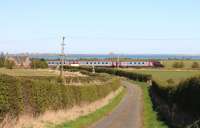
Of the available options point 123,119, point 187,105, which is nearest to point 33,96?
point 187,105

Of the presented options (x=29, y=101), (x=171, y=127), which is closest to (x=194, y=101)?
(x=171, y=127)

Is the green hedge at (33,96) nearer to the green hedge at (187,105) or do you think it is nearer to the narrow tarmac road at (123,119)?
the narrow tarmac road at (123,119)

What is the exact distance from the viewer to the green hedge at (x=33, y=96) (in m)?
20.5

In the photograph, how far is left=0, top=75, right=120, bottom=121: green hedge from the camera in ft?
67.1

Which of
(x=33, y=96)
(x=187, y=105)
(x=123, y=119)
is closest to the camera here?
(x=33, y=96)

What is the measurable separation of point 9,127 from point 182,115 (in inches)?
374

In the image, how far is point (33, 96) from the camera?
24.2 metres

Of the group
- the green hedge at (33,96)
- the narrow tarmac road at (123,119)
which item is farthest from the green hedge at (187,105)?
the green hedge at (33,96)

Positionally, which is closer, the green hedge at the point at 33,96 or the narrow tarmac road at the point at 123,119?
the green hedge at the point at 33,96

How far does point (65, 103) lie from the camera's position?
105ft

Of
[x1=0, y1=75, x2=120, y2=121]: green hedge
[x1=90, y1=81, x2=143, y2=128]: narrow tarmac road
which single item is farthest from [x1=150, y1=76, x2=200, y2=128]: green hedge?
[x1=0, y1=75, x2=120, y2=121]: green hedge

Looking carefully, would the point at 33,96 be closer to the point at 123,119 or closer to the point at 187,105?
the point at 187,105

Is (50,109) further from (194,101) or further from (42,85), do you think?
(194,101)

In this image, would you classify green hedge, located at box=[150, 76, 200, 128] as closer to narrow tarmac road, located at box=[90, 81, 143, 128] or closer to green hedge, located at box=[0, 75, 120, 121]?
narrow tarmac road, located at box=[90, 81, 143, 128]
